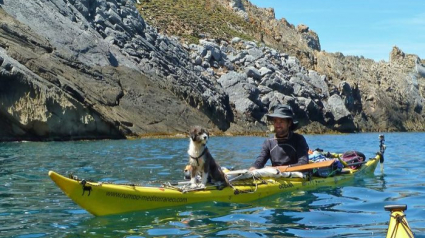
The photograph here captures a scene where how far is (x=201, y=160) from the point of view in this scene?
392 inches

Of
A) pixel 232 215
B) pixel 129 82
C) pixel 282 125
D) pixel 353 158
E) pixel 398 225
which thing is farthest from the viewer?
pixel 129 82

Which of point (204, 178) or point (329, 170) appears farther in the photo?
point (329, 170)

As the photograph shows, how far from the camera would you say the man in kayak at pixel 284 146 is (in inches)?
464

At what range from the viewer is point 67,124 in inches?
1515

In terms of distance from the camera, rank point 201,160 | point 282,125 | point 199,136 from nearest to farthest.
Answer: point 199,136
point 201,160
point 282,125

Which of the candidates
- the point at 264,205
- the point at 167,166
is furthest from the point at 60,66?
the point at 264,205

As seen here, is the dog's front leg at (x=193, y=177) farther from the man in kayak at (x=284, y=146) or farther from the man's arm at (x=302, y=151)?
the man's arm at (x=302, y=151)

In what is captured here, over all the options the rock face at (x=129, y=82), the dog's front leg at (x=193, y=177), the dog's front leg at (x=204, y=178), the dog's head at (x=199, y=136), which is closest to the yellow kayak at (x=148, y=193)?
the dog's front leg at (x=204, y=178)

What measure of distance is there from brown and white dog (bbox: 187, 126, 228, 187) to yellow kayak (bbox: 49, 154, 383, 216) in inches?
10.4

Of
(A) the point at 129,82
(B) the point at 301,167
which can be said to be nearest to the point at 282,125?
(B) the point at 301,167

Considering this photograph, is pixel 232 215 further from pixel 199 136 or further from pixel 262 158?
pixel 262 158

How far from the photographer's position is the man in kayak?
11.8 meters

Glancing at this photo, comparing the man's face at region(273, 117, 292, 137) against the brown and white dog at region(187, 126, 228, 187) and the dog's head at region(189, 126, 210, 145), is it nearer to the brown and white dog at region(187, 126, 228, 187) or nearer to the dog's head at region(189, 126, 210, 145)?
the brown and white dog at region(187, 126, 228, 187)

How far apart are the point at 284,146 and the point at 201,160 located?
2.81 meters
